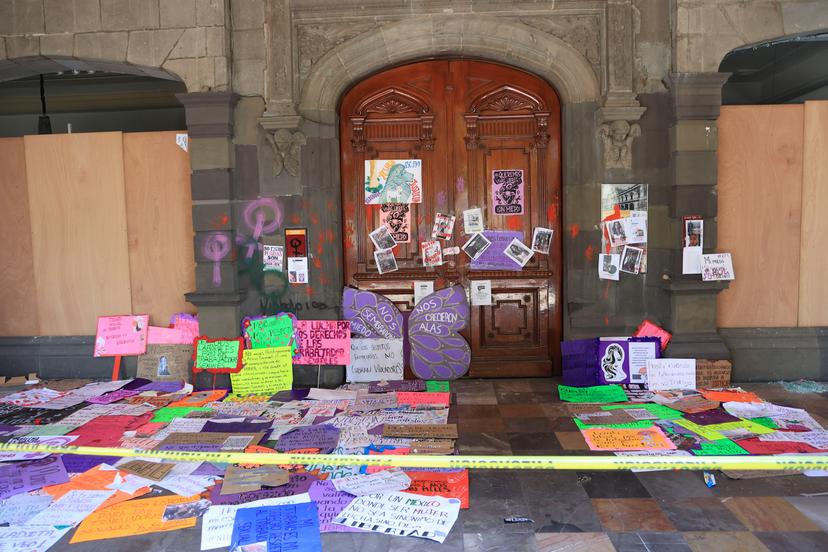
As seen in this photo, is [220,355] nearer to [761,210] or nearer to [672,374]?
[672,374]

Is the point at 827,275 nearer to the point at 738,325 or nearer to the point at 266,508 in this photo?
the point at 738,325

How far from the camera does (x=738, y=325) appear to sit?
538 centimetres

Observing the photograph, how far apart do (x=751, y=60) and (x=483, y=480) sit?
27.5ft

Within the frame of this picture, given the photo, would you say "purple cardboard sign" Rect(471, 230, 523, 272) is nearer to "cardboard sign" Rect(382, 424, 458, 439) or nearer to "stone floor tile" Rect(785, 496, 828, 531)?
"cardboard sign" Rect(382, 424, 458, 439)

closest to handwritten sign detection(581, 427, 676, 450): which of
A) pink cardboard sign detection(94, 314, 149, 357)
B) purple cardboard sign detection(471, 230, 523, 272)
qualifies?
purple cardboard sign detection(471, 230, 523, 272)

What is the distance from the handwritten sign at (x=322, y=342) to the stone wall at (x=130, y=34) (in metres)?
2.26

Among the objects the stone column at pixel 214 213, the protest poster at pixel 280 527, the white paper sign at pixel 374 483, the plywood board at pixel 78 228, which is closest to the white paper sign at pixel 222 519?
the protest poster at pixel 280 527

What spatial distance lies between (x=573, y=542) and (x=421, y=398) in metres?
2.24

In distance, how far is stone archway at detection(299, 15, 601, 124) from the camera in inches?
205

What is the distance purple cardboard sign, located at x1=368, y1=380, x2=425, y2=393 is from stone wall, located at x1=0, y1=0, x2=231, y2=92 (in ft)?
9.70

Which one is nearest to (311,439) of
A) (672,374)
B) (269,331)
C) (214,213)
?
(269,331)

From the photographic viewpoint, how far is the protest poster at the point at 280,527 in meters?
2.82

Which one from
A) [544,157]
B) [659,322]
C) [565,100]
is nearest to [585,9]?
[565,100]

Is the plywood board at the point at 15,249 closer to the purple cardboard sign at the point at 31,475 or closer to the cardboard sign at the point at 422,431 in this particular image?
the purple cardboard sign at the point at 31,475
